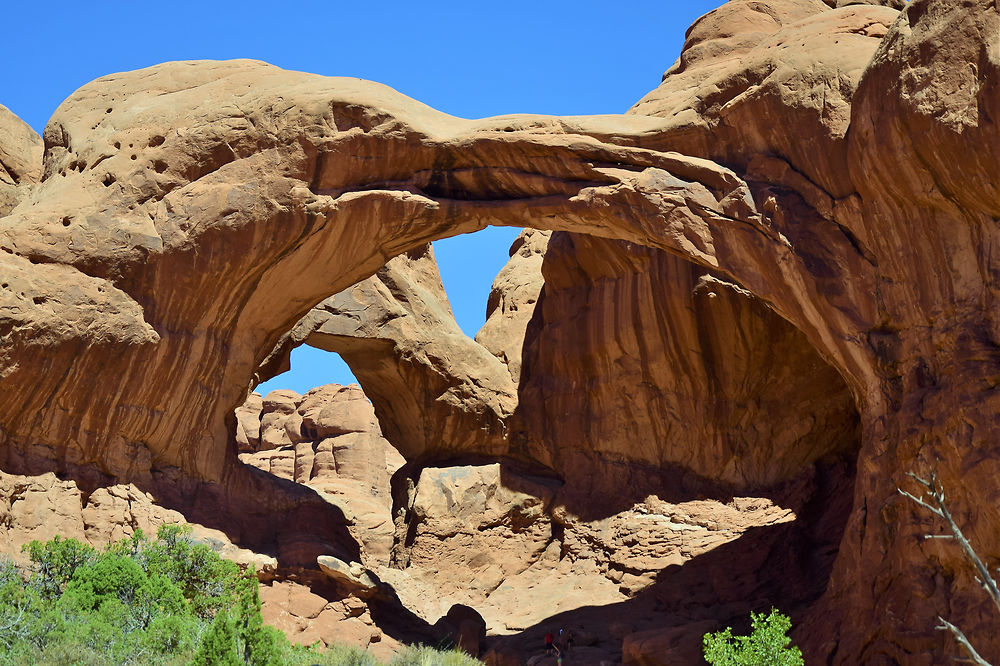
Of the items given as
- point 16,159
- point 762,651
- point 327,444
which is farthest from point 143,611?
point 327,444

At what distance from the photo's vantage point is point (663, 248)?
1783 centimetres

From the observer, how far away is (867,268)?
15.8m

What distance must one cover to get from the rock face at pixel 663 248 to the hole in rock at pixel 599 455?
12 centimetres

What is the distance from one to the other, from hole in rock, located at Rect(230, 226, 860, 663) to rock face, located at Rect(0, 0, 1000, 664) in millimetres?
124

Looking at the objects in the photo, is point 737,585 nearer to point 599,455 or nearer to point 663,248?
point 599,455

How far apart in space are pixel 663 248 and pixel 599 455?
24.3ft

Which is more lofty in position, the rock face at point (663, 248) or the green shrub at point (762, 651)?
the rock face at point (663, 248)

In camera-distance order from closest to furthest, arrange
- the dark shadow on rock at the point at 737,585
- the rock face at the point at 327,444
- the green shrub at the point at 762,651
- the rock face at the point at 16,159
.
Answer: the green shrub at the point at 762,651 → the dark shadow on rock at the point at 737,585 → the rock face at the point at 16,159 → the rock face at the point at 327,444

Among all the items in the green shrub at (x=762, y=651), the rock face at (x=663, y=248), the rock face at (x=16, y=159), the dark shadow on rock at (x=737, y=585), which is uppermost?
the rock face at (x=16, y=159)

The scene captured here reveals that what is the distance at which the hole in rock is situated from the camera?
20516 mm

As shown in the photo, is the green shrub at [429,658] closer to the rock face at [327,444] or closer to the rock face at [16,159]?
the rock face at [16,159]

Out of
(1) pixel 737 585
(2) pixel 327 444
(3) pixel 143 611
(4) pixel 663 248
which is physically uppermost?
(2) pixel 327 444

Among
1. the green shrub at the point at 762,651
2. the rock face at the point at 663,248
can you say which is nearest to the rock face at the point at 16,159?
the rock face at the point at 663,248

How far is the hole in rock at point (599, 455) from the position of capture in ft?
67.3
